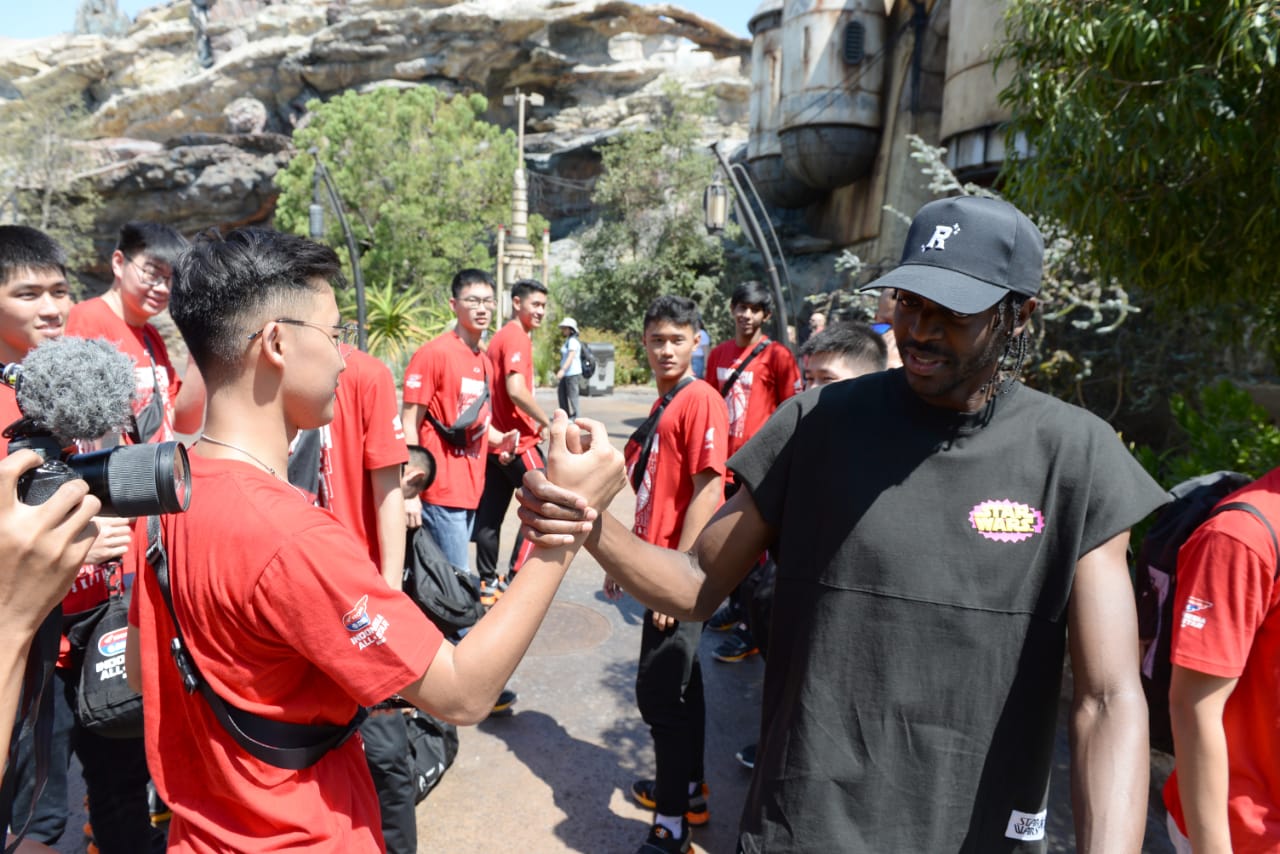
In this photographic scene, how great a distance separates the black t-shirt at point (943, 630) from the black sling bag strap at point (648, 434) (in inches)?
77.0

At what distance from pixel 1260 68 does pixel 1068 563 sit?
9.27ft

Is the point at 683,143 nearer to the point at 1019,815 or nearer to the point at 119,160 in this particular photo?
the point at 1019,815

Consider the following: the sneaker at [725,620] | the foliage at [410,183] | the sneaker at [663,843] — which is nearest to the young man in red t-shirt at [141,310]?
the sneaker at [663,843]

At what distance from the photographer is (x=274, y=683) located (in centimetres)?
151

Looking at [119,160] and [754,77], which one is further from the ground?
[754,77]

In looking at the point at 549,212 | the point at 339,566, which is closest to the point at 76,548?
the point at 339,566

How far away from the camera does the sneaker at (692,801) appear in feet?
11.8

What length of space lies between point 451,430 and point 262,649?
343 centimetres

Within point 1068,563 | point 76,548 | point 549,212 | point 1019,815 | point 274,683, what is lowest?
point 549,212

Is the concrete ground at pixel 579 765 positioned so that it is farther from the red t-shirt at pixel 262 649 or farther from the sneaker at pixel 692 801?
the red t-shirt at pixel 262 649

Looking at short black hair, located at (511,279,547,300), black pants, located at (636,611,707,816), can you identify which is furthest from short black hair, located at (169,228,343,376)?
short black hair, located at (511,279,547,300)

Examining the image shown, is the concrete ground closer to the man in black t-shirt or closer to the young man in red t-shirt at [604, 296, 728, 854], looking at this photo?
the young man in red t-shirt at [604, 296, 728, 854]

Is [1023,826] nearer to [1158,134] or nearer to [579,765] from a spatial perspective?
[579,765]

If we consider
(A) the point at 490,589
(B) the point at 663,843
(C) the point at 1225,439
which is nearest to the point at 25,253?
(B) the point at 663,843
